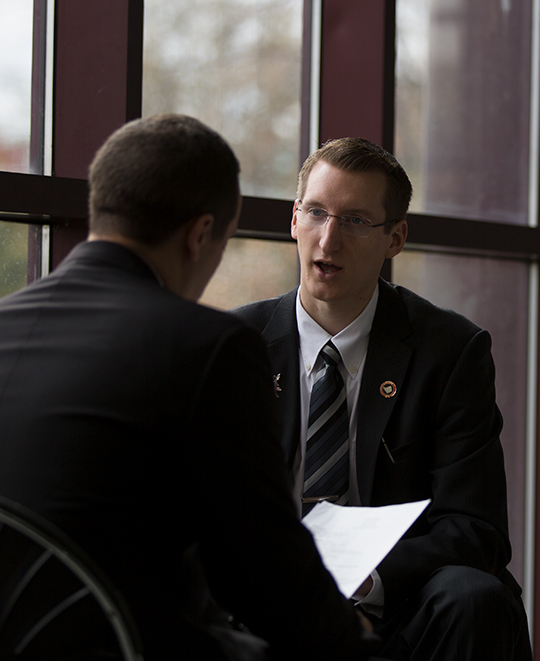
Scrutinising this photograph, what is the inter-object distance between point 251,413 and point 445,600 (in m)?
0.82

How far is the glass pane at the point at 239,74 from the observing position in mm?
2264

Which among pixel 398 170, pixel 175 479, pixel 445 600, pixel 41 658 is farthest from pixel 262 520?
pixel 398 170

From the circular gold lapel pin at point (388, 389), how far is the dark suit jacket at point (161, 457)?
35.9 inches

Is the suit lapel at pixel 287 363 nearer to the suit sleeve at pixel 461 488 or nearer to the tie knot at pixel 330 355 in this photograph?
the tie knot at pixel 330 355

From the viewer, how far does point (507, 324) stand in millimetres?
3043

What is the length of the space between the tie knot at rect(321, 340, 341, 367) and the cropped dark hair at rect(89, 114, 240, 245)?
2.98 feet

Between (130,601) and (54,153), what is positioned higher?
(54,153)

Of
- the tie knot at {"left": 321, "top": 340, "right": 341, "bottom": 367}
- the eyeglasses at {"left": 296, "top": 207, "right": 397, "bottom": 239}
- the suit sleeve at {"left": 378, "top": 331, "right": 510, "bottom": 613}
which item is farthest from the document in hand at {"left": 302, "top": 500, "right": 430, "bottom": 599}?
the eyeglasses at {"left": 296, "top": 207, "right": 397, "bottom": 239}

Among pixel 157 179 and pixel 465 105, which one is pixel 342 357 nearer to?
pixel 157 179

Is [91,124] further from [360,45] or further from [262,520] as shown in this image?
[262,520]

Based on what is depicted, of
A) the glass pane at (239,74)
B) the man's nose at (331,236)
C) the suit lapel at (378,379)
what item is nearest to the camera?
the suit lapel at (378,379)

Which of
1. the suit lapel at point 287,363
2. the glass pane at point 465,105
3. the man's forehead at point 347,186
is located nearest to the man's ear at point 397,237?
the man's forehead at point 347,186

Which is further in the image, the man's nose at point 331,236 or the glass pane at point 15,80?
the glass pane at point 15,80

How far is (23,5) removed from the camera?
6.54 feet
